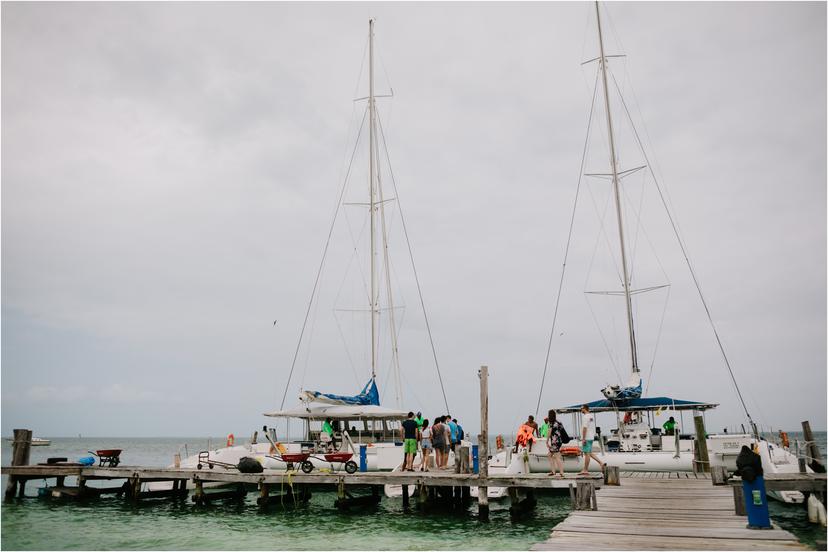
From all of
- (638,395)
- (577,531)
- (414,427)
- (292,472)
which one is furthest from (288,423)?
(577,531)

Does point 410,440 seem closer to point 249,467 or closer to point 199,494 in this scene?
point 249,467

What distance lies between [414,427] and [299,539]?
5189 millimetres

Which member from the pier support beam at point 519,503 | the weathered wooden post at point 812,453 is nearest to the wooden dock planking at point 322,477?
the pier support beam at point 519,503

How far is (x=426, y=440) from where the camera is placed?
20.8 metres

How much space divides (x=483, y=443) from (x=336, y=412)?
34.9ft

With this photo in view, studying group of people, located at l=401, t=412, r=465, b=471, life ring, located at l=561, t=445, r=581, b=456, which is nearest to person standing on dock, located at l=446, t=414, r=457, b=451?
group of people, located at l=401, t=412, r=465, b=471

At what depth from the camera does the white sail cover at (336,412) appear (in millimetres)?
27469

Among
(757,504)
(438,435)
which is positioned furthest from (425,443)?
(757,504)

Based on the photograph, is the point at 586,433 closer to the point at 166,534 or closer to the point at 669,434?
the point at 669,434

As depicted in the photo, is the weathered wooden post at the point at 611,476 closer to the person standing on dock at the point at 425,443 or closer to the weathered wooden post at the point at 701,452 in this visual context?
the weathered wooden post at the point at 701,452

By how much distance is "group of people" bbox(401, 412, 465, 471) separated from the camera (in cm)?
2036

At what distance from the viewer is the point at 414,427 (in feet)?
67.2

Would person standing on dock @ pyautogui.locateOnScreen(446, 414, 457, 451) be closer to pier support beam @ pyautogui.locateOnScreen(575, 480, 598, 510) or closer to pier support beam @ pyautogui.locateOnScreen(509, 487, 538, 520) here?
pier support beam @ pyautogui.locateOnScreen(509, 487, 538, 520)

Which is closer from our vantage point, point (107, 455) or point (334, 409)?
point (107, 455)
